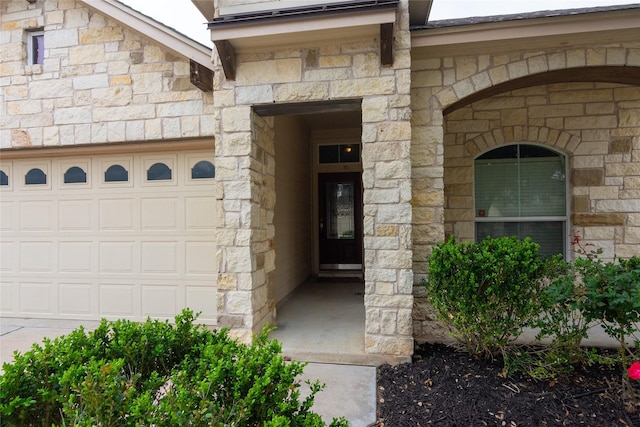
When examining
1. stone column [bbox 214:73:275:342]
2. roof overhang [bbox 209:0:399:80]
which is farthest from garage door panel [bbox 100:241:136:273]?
roof overhang [bbox 209:0:399:80]

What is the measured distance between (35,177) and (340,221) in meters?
5.15

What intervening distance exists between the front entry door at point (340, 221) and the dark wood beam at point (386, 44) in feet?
13.4

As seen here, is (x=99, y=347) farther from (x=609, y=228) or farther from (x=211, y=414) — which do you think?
(x=609, y=228)

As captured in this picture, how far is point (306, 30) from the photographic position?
309 centimetres

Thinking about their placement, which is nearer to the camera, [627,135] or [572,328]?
[572,328]

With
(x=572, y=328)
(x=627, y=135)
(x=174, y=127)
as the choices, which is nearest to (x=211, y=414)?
(x=572, y=328)

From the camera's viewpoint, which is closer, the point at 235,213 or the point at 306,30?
the point at 306,30

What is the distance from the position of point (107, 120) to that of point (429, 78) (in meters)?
3.72

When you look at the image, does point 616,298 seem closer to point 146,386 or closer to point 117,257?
point 146,386

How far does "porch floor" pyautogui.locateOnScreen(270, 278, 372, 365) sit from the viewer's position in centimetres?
330

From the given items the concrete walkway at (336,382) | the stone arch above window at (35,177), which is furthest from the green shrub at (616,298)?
the stone arch above window at (35,177)

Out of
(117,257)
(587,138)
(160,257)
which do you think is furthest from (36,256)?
(587,138)

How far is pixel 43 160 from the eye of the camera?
453 cm

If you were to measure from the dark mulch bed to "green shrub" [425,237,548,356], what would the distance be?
339mm
